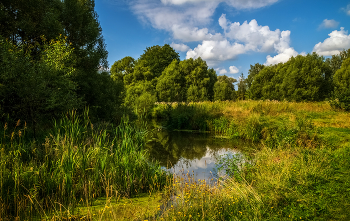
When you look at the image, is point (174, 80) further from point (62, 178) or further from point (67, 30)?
point (62, 178)

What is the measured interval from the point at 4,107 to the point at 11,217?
543 centimetres

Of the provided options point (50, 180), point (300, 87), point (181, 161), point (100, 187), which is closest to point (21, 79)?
point (50, 180)

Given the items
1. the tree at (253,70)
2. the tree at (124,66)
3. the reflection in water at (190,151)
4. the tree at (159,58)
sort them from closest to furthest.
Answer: the reflection in water at (190,151)
the tree at (159,58)
the tree at (124,66)
the tree at (253,70)

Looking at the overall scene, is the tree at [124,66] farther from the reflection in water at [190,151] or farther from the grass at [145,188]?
the grass at [145,188]

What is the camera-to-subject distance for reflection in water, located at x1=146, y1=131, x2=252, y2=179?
8.24 metres

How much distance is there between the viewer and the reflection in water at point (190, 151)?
8.24 m

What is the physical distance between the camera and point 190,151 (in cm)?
1096

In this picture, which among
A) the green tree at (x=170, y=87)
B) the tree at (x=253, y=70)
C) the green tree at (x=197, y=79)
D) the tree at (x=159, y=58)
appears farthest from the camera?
the tree at (x=253, y=70)

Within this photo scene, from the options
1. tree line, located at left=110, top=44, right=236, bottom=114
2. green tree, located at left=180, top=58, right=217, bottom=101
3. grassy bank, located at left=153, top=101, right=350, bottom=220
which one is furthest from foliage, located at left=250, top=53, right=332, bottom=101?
grassy bank, located at left=153, top=101, right=350, bottom=220

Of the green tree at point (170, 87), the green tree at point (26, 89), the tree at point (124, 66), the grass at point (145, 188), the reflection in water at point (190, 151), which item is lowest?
the reflection in water at point (190, 151)

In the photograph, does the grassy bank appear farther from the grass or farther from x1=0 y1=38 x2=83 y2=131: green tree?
x1=0 y1=38 x2=83 y2=131: green tree

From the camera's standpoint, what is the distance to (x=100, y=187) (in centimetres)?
502

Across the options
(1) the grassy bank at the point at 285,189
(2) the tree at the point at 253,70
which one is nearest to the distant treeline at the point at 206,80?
(2) the tree at the point at 253,70

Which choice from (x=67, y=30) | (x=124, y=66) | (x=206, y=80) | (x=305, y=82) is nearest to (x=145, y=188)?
(x=67, y=30)
